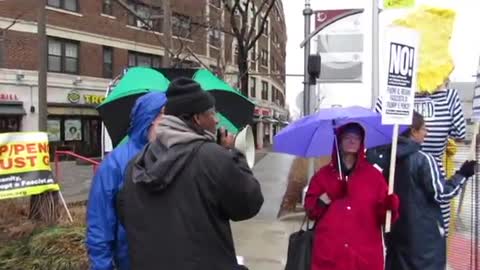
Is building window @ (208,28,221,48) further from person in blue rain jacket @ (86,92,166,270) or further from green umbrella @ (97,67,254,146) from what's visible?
person in blue rain jacket @ (86,92,166,270)

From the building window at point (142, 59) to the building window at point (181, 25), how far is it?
34.9 feet

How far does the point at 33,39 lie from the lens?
27.1 meters

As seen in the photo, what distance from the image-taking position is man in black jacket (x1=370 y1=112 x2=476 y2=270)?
12.7ft

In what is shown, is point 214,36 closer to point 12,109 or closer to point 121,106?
point 12,109

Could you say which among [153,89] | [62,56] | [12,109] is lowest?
[153,89]

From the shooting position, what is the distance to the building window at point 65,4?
27.9m

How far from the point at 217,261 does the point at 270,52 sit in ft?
193

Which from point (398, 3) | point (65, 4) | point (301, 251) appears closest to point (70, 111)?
point (65, 4)

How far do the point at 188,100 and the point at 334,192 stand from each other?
64.0 inches

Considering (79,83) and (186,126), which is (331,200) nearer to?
(186,126)

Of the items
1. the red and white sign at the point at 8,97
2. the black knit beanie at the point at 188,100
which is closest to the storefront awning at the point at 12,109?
the red and white sign at the point at 8,97

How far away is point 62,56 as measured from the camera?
2842 cm

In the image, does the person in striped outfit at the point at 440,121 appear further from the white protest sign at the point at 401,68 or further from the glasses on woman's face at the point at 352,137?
the glasses on woman's face at the point at 352,137

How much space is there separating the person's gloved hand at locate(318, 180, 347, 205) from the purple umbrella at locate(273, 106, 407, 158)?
0.54 metres
